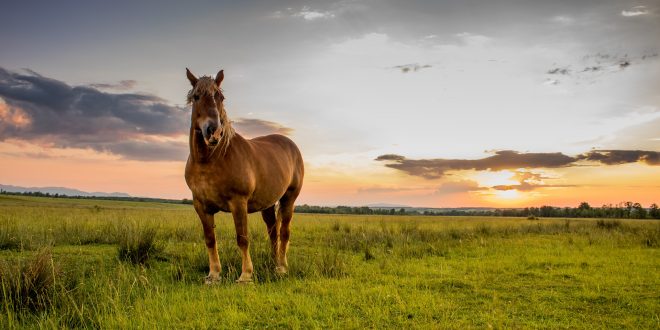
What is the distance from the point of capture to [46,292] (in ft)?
16.4

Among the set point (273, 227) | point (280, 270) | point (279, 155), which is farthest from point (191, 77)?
point (280, 270)

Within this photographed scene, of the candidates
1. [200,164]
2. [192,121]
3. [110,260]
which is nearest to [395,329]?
[200,164]

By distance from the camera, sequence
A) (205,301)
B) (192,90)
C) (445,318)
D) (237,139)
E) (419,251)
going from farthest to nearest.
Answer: (419,251)
(237,139)
(192,90)
(205,301)
(445,318)

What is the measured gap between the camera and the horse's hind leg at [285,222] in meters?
7.88

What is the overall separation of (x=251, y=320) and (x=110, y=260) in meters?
4.20

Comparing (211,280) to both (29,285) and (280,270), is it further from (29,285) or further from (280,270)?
(29,285)

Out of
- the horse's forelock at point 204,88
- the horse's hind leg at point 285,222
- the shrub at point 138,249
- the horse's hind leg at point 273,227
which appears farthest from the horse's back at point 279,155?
the shrub at point 138,249

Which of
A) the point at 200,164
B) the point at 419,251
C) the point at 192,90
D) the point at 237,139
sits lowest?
the point at 419,251

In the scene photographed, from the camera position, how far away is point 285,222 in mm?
8234

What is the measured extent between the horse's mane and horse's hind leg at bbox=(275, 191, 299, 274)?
2.33m

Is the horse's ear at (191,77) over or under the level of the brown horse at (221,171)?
over

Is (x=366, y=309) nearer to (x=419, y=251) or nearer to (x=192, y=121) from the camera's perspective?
(x=192, y=121)

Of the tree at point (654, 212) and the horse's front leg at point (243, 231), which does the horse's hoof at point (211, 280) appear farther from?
the tree at point (654, 212)

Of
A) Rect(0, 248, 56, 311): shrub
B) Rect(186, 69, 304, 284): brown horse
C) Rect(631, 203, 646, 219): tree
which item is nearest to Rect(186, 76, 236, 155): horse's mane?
Rect(186, 69, 304, 284): brown horse
